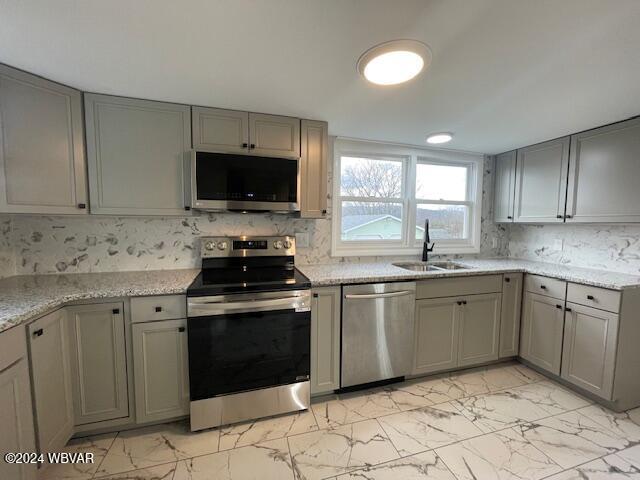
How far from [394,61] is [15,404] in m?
2.26

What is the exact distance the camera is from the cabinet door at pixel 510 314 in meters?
2.44

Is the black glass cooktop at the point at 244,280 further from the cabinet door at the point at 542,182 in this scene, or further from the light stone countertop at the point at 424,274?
the cabinet door at the point at 542,182

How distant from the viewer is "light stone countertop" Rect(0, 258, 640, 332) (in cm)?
134

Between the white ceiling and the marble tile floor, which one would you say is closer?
the white ceiling

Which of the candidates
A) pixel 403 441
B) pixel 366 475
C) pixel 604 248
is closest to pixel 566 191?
pixel 604 248

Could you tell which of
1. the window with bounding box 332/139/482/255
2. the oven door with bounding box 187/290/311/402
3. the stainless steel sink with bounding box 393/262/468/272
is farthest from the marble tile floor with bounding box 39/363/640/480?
the window with bounding box 332/139/482/255

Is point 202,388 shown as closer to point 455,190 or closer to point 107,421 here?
point 107,421

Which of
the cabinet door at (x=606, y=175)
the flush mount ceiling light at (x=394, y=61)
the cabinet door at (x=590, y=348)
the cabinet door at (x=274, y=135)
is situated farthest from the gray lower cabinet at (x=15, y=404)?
the cabinet door at (x=606, y=175)

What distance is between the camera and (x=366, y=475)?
1.41 meters

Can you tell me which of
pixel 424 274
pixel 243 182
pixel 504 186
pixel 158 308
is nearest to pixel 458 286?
pixel 424 274

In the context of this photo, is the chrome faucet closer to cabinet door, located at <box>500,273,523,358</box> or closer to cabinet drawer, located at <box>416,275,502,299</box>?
cabinet drawer, located at <box>416,275,502,299</box>

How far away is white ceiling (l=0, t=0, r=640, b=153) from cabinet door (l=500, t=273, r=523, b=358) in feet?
4.50

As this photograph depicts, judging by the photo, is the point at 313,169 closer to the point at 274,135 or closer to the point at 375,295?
the point at 274,135

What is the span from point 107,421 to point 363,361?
65.4 inches
